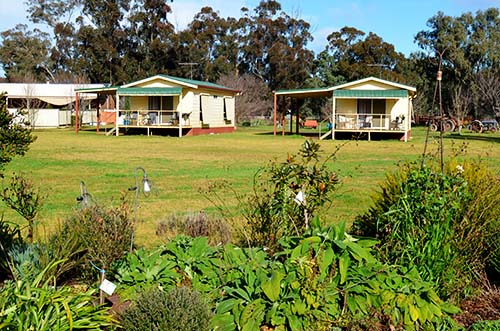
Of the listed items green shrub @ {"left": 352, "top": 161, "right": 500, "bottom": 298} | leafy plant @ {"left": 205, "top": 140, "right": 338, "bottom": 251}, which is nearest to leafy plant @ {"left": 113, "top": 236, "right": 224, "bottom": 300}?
leafy plant @ {"left": 205, "top": 140, "right": 338, "bottom": 251}

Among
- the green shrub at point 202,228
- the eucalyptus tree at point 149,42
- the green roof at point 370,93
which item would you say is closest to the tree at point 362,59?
the eucalyptus tree at point 149,42

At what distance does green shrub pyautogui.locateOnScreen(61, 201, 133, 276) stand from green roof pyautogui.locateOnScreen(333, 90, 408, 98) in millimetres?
29002

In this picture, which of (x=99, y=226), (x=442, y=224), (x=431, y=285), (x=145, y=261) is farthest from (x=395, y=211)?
(x=99, y=226)

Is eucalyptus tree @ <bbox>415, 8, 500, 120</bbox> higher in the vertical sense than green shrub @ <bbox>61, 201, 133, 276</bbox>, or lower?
higher

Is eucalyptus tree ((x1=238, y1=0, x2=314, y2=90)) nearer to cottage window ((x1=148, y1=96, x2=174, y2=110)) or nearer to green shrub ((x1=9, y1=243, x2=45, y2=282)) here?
cottage window ((x1=148, y1=96, x2=174, y2=110))

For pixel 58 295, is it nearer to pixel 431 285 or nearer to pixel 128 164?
pixel 431 285

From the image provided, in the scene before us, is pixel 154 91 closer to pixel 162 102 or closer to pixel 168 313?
pixel 162 102

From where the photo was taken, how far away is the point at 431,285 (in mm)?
4402

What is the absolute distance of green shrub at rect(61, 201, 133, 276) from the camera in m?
5.09

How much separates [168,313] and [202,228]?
3.20 m

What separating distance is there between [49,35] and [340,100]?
143 ft

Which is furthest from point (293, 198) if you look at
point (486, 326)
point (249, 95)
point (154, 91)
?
point (249, 95)

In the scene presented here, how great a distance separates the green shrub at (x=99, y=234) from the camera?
509 cm

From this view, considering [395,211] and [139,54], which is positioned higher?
[139,54]
